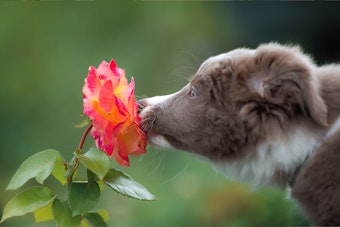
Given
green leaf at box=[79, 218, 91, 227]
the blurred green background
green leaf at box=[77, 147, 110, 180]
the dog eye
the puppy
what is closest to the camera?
green leaf at box=[77, 147, 110, 180]

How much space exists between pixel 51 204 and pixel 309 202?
2.51ft

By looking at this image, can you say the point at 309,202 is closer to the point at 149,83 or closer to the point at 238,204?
the point at 238,204

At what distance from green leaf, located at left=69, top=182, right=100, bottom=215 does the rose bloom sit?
15 cm

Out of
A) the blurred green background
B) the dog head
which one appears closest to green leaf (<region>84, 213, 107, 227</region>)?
the dog head

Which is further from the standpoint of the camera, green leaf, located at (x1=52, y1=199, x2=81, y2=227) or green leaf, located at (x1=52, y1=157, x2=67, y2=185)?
green leaf, located at (x1=52, y1=157, x2=67, y2=185)

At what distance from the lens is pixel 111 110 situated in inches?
83.5

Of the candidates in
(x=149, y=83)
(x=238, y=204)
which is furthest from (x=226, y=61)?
(x=149, y=83)

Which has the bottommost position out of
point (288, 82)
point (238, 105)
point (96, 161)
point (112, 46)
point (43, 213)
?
point (112, 46)

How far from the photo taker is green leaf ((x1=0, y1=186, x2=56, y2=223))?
2004 mm

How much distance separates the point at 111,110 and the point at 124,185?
0.75 ft

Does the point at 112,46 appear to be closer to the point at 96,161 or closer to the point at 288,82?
the point at 288,82

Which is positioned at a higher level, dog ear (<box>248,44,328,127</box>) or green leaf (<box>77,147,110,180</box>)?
dog ear (<box>248,44,328,127</box>)

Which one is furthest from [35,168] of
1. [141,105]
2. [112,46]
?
[112,46]

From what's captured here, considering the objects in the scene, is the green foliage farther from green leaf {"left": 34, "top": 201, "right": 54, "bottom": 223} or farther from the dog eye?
the dog eye
